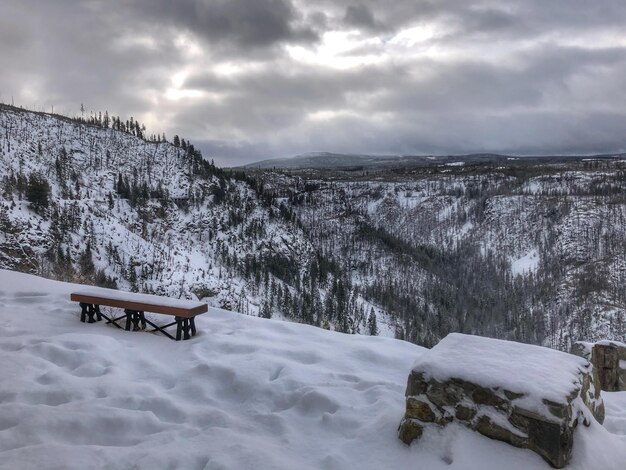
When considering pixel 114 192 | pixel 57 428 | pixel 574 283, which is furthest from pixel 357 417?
pixel 574 283

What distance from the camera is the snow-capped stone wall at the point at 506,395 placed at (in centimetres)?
429

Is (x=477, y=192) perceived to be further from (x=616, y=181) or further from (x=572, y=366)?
(x=572, y=366)

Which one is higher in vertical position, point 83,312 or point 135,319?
point 83,312

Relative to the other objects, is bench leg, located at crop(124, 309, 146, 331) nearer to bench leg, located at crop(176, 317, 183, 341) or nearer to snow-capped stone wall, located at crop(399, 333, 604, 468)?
bench leg, located at crop(176, 317, 183, 341)

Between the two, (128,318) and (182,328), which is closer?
(182,328)

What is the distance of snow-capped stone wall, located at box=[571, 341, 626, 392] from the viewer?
396 inches

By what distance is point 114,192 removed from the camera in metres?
76.2

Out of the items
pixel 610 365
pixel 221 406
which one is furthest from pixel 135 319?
pixel 610 365

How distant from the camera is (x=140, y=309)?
8.56 metres

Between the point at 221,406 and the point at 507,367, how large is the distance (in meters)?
3.58

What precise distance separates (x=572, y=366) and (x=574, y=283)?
130829mm

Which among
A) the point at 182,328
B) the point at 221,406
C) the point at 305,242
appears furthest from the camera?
the point at 305,242

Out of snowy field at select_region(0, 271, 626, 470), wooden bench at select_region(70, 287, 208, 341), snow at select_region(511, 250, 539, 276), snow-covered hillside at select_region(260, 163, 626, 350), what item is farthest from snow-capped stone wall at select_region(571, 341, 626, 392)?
snow at select_region(511, 250, 539, 276)

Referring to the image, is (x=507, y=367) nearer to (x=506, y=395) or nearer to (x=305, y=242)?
(x=506, y=395)
